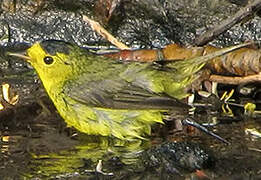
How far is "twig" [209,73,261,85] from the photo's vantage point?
6.03 metres

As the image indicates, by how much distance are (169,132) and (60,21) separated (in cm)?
210

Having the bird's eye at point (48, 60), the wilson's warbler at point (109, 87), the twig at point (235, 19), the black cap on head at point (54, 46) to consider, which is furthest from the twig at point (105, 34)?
the bird's eye at point (48, 60)

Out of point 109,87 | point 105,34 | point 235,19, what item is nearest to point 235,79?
point 235,19

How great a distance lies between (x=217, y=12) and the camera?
7.07 meters

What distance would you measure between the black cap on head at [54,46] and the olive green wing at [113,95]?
22 centimetres

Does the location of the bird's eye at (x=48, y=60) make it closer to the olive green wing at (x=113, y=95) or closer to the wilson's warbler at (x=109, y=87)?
the wilson's warbler at (x=109, y=87)

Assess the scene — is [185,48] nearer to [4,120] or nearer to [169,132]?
[169,132]

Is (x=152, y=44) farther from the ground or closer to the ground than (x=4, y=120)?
farther from the ground

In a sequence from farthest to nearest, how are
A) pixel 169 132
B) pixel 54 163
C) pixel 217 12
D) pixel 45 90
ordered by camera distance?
1. pixel 217 12
2. pixel 45 90
3. pixel 169 132
4. pixel 54 163

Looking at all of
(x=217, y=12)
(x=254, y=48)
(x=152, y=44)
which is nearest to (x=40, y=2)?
(x=152, y=44)

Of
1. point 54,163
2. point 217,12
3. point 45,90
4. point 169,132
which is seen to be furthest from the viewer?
point 217,12

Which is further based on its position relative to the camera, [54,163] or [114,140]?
[114,140]

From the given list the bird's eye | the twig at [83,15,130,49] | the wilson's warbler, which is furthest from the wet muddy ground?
the twig at [83,15,130,49]

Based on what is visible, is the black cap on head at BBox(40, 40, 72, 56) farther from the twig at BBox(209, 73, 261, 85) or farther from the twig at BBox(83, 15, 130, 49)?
the twig at BBox(209, 73, 261, 85)
